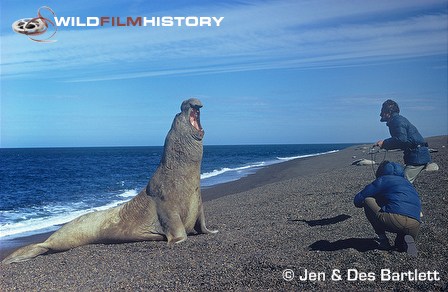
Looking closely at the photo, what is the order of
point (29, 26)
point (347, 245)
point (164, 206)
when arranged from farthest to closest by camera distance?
point (164, 206) < point (29, 26) < point (347, 245)

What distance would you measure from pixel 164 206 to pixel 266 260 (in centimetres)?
192

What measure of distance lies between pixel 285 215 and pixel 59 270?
290 centimetres

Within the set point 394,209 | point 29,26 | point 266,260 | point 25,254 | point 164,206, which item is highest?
point 29,26

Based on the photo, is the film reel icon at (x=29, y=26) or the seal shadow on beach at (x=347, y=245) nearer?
the seal shadow on beach at (x=347, y=245)

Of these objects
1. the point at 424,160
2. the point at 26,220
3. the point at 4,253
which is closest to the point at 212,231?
the point at 424,160

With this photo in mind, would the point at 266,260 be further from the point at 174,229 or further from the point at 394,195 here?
the point at 174,229

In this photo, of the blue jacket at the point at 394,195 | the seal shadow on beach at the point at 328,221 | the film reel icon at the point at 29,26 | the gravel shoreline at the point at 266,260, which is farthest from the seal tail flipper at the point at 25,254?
the blue jacket at the point at 394,195

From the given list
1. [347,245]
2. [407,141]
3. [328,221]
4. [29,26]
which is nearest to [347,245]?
[347,245]

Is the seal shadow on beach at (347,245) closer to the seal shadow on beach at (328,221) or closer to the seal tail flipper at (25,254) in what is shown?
the seal shadow on beach at (328,221)

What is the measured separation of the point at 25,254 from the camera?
5.77 m

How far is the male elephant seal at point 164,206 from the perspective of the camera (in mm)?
5953

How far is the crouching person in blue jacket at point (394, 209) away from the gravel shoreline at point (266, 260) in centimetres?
17

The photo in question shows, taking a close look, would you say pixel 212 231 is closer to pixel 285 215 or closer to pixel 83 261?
pixel 285 215

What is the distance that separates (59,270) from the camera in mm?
4914
